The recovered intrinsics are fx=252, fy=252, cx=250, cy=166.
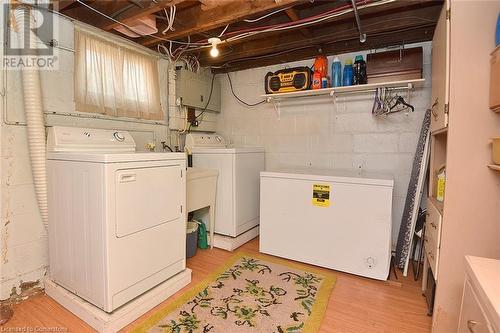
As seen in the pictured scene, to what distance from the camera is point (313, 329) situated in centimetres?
→ 154

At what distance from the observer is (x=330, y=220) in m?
2.23

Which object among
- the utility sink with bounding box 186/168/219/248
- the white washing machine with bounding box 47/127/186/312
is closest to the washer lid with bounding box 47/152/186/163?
the white washing machine with bounding box 47/127/186/312

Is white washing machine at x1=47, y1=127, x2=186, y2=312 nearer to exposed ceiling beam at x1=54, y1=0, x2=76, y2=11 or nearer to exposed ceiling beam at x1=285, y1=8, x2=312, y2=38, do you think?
exposed ceiling beam at x1=54, y1=0, x2=76, y2=11

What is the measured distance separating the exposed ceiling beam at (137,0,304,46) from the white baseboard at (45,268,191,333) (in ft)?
6.73

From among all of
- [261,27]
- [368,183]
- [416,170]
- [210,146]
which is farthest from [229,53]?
[416,170]

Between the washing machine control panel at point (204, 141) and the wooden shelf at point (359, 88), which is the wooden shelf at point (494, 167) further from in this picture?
the washing machine control panel at point (204, 141)

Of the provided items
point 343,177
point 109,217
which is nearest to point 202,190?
point 109,217

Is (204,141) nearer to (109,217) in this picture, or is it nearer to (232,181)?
(232,181)

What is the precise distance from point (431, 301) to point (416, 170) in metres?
1.01

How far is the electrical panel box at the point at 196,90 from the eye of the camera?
287 centimetres

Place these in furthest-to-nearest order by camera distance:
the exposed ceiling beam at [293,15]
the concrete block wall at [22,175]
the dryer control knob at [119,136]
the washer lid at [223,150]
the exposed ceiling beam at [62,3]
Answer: the washer lid at [223,150], the dryer control knob at [119,136], the exposed ceiling beam at [293,15], the exposed ceiling beam at [62,3], the concrete block wall at [22,175]

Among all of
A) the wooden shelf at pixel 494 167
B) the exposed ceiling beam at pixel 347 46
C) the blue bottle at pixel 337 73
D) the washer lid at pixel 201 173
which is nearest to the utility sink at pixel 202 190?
the washer lid at pixel 201 173

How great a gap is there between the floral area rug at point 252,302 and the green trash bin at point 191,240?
0.41m

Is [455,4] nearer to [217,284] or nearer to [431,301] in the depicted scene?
[431,301]
